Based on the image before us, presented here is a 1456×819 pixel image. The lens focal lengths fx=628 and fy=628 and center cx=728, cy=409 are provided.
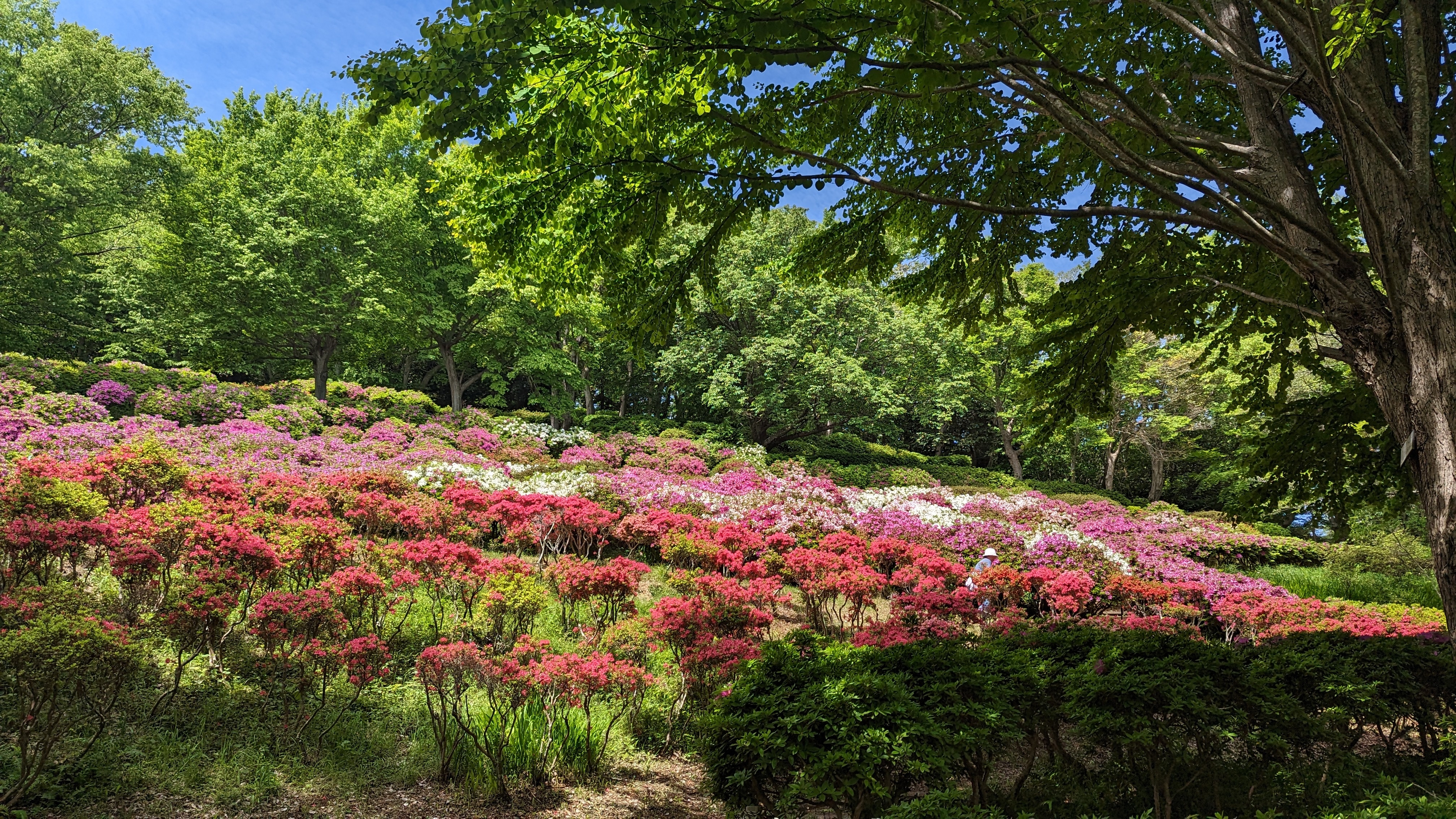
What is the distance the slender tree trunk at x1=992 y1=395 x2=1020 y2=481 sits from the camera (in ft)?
87.5

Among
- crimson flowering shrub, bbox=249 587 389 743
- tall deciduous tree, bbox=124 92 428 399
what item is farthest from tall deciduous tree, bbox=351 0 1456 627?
tall deciduous tree, bbox=124 92 428 399

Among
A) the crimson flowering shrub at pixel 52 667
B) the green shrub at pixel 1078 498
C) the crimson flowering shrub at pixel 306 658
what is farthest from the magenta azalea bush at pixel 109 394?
the green shrub at pixel 1078 498

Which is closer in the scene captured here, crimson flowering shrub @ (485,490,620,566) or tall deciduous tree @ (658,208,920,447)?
crimson flowering shrub @ (485,490,620,566)

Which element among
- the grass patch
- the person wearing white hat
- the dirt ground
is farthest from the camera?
the grass patch

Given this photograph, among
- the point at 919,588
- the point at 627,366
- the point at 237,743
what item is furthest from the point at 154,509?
the point at 627,366

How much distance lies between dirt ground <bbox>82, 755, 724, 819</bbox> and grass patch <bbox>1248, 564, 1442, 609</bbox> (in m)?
11.5

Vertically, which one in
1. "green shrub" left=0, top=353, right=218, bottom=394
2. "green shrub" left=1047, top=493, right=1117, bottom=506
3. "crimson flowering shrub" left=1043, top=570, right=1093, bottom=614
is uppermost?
"green shrub" left=0, top=353, right=218, bottom=394

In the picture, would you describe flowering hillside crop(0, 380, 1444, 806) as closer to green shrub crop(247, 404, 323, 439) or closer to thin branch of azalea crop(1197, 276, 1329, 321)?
green shrub crop(247, 404, 323, 439)

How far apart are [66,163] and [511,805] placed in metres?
30.7

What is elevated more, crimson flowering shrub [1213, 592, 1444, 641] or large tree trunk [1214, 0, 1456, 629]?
large tree trunk [1214, 0, 1456, 629]

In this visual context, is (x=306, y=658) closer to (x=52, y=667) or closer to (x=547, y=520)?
(x=52, y=667)

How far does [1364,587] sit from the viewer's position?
1132 cm

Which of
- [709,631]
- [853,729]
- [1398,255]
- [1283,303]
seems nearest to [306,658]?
[709,631]

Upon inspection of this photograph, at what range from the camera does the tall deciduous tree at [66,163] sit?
2241 cm
